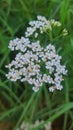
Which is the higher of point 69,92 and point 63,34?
point 63,34

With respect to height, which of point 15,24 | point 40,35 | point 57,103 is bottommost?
point 57,103

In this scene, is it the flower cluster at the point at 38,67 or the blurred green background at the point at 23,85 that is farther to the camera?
the blurred green background at the point at 23,85

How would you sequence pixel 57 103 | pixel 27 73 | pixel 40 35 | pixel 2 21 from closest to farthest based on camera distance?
1. pixel 27 73
2. pixel 40 35
3. pixel 57 103
4. pixel 2 21

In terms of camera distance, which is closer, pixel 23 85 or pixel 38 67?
pixel 38 67

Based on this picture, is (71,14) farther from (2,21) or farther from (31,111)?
(31,111)

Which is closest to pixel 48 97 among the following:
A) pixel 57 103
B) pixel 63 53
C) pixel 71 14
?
pixel 57 103

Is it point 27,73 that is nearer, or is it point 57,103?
point 27,73

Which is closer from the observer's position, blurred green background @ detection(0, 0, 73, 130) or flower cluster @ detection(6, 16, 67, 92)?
flower cluster @ detection(6, 16, 67, 92)

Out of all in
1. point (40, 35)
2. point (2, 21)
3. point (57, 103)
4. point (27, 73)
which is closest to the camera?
point (27, 73)
